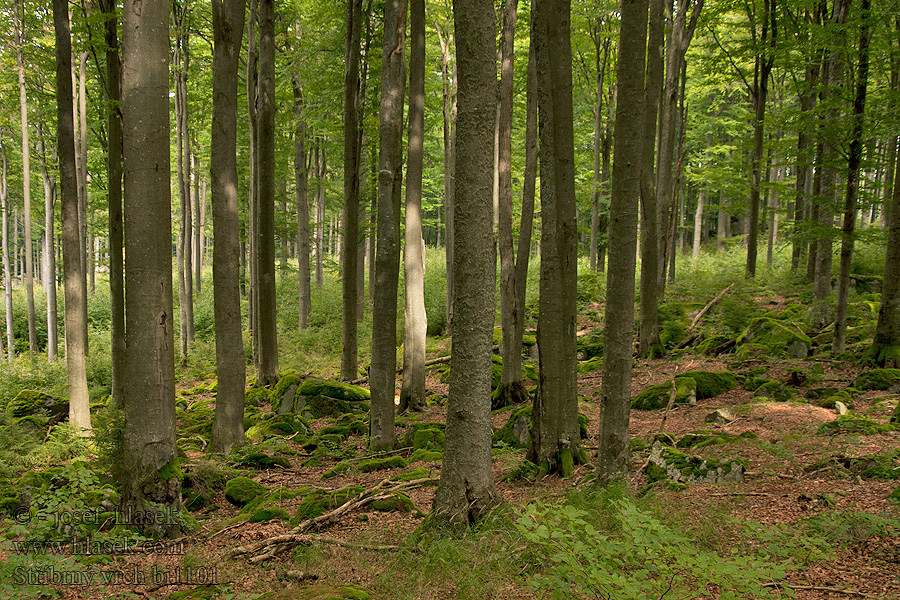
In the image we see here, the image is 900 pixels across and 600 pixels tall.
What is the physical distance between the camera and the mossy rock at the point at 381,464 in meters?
7.40

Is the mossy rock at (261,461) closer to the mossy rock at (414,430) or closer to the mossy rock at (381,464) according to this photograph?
the mossy rock at (381,464)

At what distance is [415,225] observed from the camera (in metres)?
10.2

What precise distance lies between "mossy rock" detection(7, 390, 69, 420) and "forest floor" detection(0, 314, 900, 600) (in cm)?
738

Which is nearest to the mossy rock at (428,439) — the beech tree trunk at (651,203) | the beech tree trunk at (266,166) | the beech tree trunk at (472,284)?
the beech tree trunk at (472,284)

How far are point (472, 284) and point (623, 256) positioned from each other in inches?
68.0

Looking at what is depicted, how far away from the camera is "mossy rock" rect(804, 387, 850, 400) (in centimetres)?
869

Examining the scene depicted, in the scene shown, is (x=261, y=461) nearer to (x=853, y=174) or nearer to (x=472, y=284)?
(x=472, y=284)

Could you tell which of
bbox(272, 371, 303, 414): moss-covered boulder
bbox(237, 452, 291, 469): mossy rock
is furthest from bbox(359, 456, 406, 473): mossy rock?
bbox(272, 371, 303, 414): moss-covered boulder

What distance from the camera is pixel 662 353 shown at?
41.7 feet

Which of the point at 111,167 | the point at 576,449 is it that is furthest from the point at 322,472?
the point at 111,167

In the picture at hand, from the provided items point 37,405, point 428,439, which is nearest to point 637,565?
point 428,439

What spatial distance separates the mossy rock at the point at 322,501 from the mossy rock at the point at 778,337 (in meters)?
9.84

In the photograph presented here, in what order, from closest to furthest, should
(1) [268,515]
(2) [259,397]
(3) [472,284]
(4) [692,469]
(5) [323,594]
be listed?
(5) [323,594] → (3) [472,284] → (1) [268,515] → (4) [692,469] → (2) [259,397]

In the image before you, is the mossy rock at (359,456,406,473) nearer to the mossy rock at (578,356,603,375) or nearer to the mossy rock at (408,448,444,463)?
the mossy rock at (408,448,444,463)
